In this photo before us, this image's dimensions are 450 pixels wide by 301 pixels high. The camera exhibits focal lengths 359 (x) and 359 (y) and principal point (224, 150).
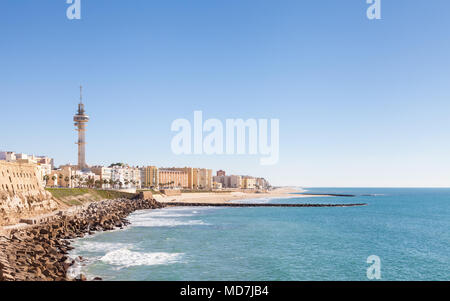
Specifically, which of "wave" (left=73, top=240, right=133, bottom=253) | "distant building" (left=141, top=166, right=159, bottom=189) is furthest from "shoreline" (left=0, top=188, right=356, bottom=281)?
"distant building" (left=141, top=166, right=159, bottom=189)

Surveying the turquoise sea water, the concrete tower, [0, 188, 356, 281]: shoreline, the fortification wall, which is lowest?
the turquoise sea water

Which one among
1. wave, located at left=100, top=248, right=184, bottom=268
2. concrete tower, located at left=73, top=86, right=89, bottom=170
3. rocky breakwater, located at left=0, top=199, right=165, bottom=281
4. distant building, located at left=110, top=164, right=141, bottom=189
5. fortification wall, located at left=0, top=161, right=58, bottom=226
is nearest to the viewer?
rocky breakwater, located at left=0, top=199, right=165, bottom=281

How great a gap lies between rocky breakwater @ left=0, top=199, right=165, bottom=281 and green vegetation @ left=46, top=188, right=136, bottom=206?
2235 cm

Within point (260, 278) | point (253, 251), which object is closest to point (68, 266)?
point (260, 278)

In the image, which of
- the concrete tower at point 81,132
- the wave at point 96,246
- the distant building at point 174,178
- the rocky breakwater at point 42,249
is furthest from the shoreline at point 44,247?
the distant building at point 174,178

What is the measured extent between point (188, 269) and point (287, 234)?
20130 millimetres

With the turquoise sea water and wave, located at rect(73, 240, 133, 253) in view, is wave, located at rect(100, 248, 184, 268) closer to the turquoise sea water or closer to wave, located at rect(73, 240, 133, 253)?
the turquoise sea water

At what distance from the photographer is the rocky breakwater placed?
59.9 ft

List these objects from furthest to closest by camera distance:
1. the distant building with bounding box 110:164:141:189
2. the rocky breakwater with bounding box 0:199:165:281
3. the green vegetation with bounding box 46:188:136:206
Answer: the distant building with bounding box 110:164:141:189 → the green vegetation with bounding box 46:188:136:206 → the rocky breakwater with bounding box 0:199:165:281

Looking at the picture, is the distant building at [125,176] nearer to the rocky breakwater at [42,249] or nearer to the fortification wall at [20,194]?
the fortification wall at [20,194]

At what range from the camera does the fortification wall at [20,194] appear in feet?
120

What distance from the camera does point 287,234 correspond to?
133 feet

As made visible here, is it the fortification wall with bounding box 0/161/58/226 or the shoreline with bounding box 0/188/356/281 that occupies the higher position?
the fortification wall with bounding box 0/161/58/226

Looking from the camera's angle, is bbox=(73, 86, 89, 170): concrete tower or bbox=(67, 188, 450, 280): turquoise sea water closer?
bbox=(67, 188, 450, 280): turquoise sea water
